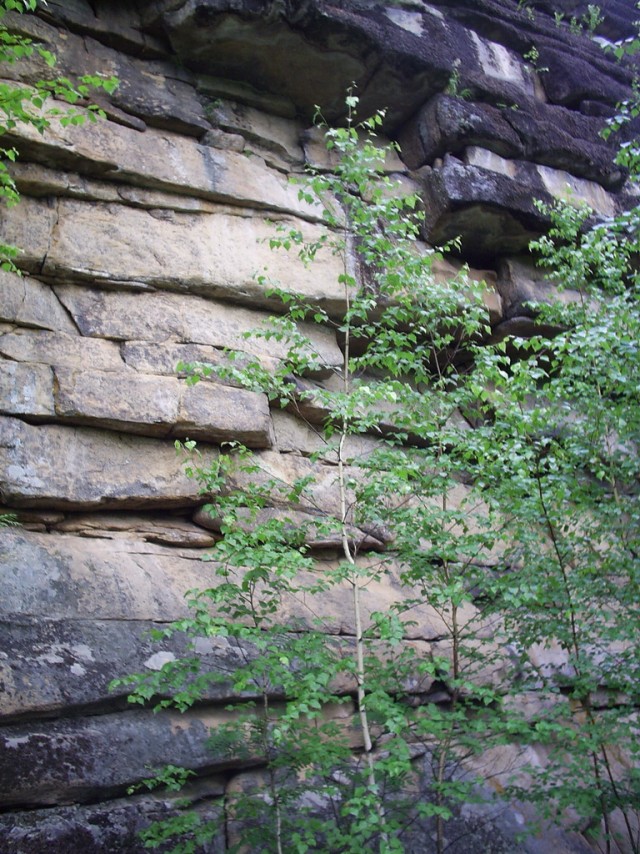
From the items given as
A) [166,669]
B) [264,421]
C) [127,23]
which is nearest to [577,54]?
[127,23]

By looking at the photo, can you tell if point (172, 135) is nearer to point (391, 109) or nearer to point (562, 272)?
point (391, 109)

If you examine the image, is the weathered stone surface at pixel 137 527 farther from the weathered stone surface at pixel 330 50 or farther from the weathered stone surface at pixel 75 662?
the weathered stone surface at pixel 330 50

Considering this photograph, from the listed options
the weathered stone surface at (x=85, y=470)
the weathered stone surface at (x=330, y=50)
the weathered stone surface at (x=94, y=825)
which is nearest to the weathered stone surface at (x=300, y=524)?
the weathered stone surface at (x=85, y=470)

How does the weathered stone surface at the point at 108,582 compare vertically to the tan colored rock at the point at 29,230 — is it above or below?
below

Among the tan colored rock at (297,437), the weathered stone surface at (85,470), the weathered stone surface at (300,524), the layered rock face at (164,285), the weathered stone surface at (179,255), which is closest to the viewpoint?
the layered rock face at (164,285)

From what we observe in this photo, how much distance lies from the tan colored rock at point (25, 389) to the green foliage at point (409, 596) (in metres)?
1.35

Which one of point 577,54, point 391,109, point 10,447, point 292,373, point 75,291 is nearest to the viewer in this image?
point 10,447

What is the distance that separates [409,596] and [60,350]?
3.96 metres

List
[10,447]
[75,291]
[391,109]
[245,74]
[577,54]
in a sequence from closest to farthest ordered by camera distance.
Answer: [10,447]
[75,291]
[245,74]
[391,109]
[577,54]

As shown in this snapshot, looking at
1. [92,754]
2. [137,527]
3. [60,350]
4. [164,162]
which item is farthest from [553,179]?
[92,754]

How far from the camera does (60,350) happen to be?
268 inches

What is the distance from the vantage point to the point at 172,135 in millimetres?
8234

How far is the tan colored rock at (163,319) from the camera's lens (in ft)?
23.4

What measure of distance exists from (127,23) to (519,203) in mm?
4892
